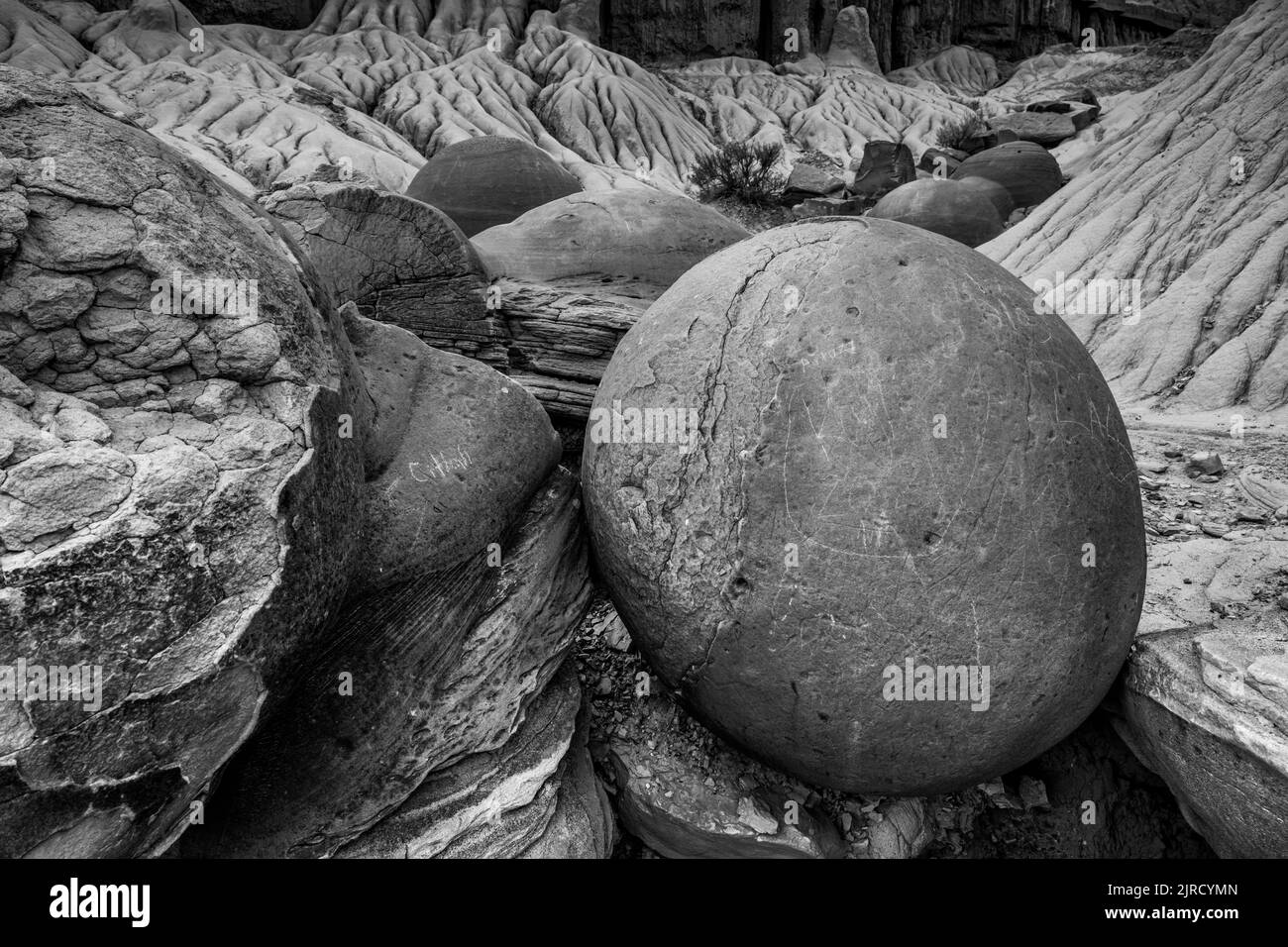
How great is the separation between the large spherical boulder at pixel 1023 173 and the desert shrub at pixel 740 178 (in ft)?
14.2

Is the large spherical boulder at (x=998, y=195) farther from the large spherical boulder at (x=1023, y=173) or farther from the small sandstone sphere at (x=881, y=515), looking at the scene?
the small sandstone sphere at (x=881, y=515)

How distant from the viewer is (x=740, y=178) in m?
17.2

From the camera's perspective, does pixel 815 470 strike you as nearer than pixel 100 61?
Yes

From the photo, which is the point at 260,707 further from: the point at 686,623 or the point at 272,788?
the point at 686,623

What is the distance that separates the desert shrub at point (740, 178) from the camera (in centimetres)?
1717

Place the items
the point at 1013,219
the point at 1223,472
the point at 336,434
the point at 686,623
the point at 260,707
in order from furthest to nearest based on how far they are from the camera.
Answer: the point at 1013,219
the point at 1223,472
the point at 686,623
the point at 336,434
the point at 260,707

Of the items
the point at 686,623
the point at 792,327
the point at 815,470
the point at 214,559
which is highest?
the point at 792,327

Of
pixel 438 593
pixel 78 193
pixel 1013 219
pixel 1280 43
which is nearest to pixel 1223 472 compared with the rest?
pixel 438 593

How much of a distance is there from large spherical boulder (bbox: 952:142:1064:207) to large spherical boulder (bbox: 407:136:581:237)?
375 inches

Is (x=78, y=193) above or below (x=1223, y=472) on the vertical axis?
above

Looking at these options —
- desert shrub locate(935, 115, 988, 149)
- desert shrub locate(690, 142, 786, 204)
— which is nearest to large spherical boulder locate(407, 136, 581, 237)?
desert shrub locate(690, 142, 786, 204)

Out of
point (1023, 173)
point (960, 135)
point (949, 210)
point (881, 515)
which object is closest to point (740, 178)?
point (1023, 173)

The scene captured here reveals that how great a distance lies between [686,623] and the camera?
2518mm

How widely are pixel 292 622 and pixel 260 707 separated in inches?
8.7
